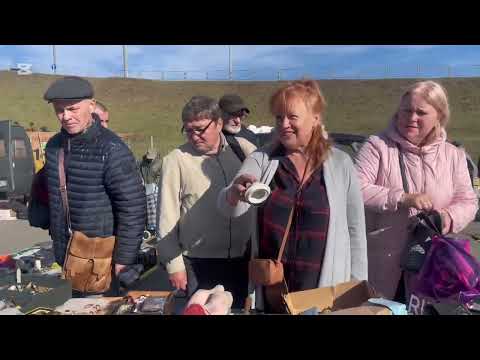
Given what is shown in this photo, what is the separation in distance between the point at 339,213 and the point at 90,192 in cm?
117

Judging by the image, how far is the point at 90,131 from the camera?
2195 millimetres

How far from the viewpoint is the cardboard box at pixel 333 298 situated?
5.40 feet

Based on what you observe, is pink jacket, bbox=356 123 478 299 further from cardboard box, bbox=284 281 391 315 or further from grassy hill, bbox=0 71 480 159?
grassy hill, bbox=0 71 480 159

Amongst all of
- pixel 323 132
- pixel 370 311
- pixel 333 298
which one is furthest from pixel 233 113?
pixel 370 311

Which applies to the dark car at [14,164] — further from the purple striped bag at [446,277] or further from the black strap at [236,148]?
the purple striped bag at [446,277]

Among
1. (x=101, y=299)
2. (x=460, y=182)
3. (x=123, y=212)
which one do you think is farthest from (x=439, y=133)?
(x=101, y=299)

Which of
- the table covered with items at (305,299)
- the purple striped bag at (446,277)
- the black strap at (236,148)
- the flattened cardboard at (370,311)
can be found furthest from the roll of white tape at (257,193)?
the purple striped bag at (446,277)

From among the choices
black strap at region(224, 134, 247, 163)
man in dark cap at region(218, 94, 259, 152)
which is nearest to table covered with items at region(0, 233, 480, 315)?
black strap at region(224, 134, 247, 163)

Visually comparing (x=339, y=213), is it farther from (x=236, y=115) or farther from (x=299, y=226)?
(x=236, y=115)

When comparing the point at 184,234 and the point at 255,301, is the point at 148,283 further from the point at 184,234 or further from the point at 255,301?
the point at 255,301

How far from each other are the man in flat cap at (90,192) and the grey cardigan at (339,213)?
572 mm

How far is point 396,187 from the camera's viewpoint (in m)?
2.06

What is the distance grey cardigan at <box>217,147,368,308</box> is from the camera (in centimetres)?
180

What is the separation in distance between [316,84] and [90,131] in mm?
1099
